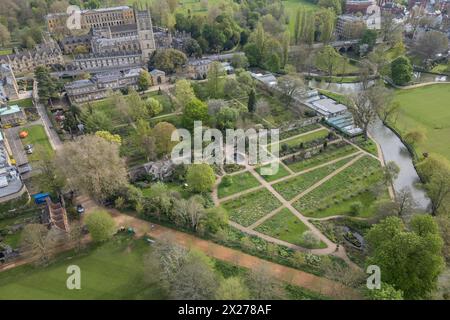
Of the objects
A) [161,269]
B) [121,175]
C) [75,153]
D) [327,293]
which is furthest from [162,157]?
[327,293]

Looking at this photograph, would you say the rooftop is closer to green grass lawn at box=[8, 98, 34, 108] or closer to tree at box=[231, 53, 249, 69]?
green grass lawn at box=[8, 98, 34, 108]

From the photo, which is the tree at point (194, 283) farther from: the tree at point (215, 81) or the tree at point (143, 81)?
the tree at point (143, 81)

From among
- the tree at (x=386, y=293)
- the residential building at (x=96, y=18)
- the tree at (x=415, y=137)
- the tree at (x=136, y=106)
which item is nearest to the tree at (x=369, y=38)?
the tree at (x=415, y=137)

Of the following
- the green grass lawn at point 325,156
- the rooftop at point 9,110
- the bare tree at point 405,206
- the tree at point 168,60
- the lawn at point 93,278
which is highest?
the tree at point 168,60

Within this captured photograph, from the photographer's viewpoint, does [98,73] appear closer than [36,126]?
No

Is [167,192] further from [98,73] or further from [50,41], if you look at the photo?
[50,41]
